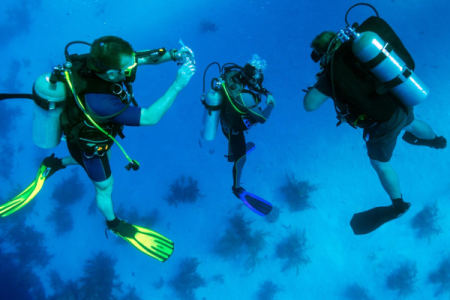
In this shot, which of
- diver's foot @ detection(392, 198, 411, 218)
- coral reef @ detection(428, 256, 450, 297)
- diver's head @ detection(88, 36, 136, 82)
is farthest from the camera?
coral reef @ detection(428, 256, 450, 297)

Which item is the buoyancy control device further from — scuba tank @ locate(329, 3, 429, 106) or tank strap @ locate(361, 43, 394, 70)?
tank strap @ locate(361, 43, 394, 70)

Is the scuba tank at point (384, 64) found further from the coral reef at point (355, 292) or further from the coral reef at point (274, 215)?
the coral reef at point (355, 292)

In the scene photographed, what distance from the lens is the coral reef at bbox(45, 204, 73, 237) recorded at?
9.32 m

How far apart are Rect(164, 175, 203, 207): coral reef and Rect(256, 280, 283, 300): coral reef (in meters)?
3.58

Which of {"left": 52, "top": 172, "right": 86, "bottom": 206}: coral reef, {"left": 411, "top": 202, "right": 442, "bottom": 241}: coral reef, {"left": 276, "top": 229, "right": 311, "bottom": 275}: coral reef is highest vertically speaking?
{"left": 411, "top": 202, "right": 442, "bottom": 241}: coral reef

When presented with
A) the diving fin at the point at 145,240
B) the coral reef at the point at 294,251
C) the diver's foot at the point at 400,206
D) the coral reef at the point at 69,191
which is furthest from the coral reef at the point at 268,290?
the coral reef at the point at 69,191

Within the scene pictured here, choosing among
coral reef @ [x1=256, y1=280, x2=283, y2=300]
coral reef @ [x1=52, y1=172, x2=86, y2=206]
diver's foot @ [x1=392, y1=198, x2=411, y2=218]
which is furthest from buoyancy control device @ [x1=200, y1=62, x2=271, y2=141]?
coral reef @ [x1=52, y1=172, x2=86, y2=206]

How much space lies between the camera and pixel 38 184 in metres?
5.31

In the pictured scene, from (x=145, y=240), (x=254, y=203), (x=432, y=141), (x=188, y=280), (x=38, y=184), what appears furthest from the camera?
(x=188, y=280)

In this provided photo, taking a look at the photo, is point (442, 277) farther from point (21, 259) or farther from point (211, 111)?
point (21, 259)

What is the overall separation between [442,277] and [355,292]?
262cm

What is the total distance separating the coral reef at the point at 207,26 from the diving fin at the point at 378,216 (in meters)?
7.43

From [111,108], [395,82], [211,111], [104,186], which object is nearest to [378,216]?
[395,82]

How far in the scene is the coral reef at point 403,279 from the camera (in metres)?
7.47
